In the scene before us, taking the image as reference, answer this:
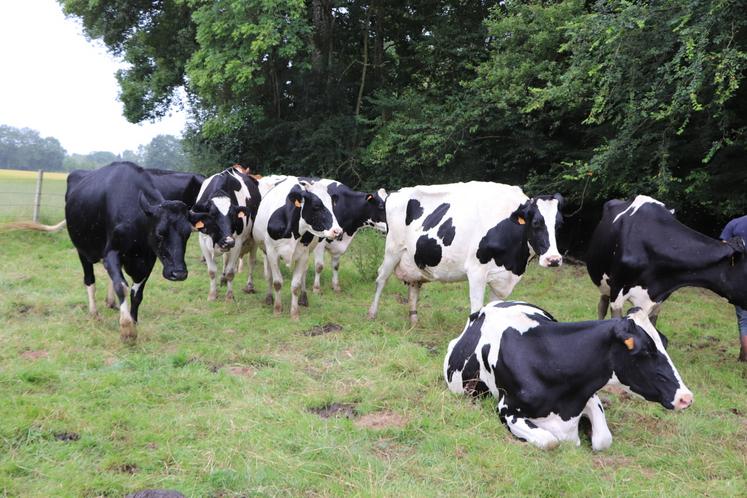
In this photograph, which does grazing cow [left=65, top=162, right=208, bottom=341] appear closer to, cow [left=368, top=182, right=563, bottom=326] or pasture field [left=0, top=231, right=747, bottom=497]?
pasture field [left=0, top=231, right=747, bottom=497]

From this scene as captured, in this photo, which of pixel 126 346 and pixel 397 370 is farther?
pixel 126 346

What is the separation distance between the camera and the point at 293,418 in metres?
4.78

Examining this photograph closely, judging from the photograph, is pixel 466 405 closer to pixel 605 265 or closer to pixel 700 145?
pixel 605 265

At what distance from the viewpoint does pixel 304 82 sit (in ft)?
61.4

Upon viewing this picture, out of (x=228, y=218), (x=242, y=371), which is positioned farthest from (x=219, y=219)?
(x=242, y=371)

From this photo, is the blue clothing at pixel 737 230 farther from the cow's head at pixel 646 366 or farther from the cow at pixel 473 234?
the cow's head at pixel 646 366

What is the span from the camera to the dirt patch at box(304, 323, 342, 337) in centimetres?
781

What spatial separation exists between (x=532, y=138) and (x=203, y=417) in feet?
39.2

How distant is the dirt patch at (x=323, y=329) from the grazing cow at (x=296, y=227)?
0.49 m

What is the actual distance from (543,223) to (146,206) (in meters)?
4.34

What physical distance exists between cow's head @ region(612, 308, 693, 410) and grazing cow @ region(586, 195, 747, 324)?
8.10 feet

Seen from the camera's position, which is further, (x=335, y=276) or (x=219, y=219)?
(x=335, y=276)

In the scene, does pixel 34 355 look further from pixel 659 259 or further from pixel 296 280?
pixel 659 259

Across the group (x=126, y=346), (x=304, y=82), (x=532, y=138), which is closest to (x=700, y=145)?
(x=532, y=138)
